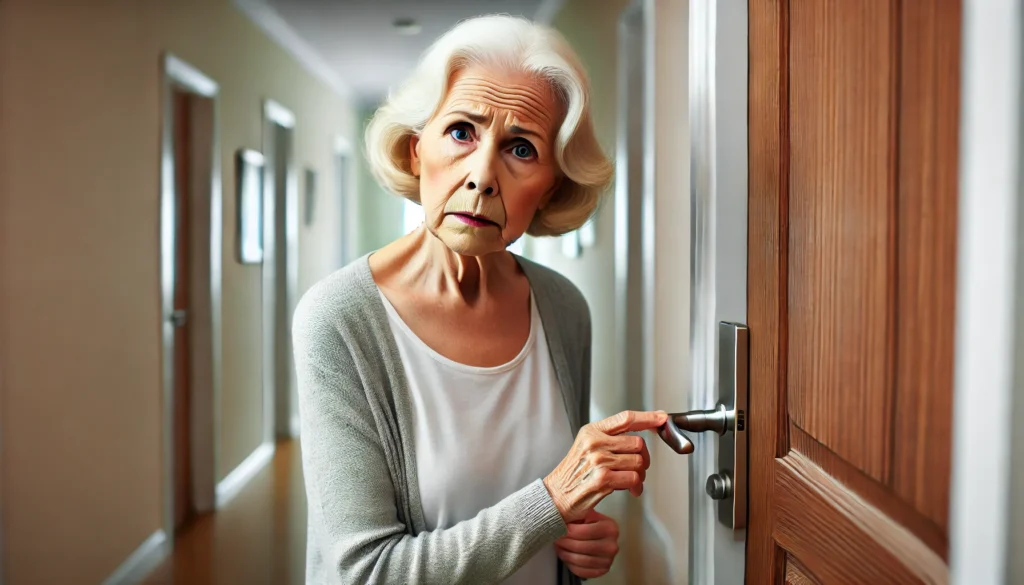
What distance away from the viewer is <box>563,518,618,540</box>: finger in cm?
93

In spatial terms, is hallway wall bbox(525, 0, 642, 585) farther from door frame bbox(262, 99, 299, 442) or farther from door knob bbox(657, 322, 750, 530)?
door frame bbox(262, 99, 299, 442)

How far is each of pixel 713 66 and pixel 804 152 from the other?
216mm

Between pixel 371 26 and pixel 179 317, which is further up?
pixel 371 26

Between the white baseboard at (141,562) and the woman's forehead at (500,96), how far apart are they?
85cm

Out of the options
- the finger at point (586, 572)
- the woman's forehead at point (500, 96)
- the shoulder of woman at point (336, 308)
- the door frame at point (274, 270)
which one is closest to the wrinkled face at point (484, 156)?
the woman's forehead at point (500, 96)

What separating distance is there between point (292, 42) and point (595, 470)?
0.86 metres

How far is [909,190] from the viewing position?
49cm

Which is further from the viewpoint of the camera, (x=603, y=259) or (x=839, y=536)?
(x=603, y=259)

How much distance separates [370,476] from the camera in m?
0.78

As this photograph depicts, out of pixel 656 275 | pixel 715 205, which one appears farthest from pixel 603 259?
pixel 715 205

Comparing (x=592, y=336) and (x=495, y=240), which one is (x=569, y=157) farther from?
(x=592, y=336)

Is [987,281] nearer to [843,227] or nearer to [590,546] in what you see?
[843,227]

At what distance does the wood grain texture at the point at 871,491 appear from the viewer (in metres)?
0.47

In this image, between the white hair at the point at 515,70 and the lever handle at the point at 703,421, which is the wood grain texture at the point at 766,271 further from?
the white hair at the point at 515,70
